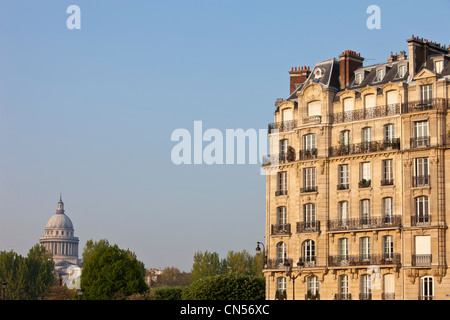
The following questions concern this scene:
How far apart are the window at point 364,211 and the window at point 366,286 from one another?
3572 mm

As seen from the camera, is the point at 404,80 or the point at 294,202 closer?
the point at 404,80

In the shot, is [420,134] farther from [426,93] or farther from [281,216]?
[281,216]

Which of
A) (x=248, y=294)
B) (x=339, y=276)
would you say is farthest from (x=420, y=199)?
(x=248, y=294)

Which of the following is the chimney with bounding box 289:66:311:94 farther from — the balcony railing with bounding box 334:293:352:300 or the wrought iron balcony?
the balcony railing with bounding box 334:293:352:300

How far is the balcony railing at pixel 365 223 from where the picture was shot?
5750 centimetres

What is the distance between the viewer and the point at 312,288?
203 feet

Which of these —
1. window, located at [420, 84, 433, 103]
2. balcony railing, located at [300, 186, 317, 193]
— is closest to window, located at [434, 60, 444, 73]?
window, located at [420, 84, 433, 103]

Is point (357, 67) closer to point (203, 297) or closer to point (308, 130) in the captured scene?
point (308, 130)

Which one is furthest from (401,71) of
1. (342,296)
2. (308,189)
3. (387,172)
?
(342,296)

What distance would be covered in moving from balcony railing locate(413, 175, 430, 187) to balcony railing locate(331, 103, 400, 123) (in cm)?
472

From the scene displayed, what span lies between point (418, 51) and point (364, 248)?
13755 millimetres

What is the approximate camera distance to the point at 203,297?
7200 centimetres
